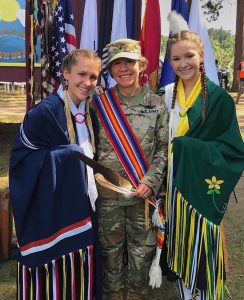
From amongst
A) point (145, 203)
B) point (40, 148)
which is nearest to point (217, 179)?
point (145, 203)

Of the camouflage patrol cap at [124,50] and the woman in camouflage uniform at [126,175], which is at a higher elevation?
the camouflage patrol cap at [124,50]

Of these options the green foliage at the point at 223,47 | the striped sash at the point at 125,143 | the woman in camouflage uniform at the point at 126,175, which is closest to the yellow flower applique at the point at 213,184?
the woman in camouflage uniform at the point at 126,175

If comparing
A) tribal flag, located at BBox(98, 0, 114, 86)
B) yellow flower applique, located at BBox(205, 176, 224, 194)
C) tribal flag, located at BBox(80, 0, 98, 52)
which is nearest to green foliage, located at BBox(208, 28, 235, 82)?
tribal flag, located at BBox(80, 0, 98, 52)

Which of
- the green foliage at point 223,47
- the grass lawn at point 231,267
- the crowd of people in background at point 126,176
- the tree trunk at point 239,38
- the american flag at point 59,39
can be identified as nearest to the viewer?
the crowd of people in background at point 126,176

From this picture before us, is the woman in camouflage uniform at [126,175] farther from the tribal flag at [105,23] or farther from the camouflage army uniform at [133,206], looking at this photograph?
the tribal flag at [105,23]

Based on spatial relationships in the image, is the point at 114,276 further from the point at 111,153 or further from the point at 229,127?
the point at 229,127

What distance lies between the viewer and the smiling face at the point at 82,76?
214 centimetres

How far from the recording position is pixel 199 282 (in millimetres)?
2275

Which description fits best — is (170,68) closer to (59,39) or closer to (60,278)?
(59,39)

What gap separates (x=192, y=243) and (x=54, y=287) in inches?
32.3

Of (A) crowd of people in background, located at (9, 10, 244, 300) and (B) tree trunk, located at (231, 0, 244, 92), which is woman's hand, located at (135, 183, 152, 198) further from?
(B) tree trunk, located at (231, 0, 244, 92)

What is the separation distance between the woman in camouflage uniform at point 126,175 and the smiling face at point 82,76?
147 millimetres

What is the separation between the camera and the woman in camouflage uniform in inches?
88.2

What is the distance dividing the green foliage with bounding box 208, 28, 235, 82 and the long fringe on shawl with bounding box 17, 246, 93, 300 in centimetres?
3886
